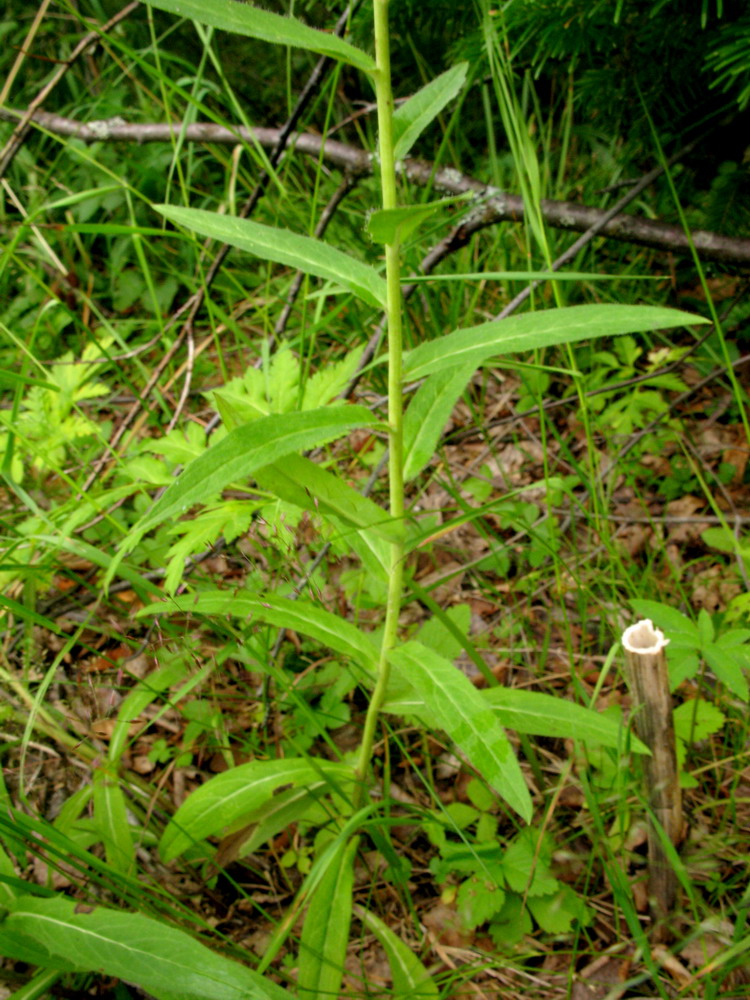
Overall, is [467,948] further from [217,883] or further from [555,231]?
[555,231]

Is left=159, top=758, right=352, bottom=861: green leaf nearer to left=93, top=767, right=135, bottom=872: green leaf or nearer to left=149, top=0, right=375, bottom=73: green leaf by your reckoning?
left=93, top=767, right=135, bottom=872: green leaf

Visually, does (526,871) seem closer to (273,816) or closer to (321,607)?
(273,816)

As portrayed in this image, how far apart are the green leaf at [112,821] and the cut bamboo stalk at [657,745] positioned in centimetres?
104

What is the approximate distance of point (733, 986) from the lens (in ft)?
4.22

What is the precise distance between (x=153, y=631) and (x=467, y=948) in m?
0.94

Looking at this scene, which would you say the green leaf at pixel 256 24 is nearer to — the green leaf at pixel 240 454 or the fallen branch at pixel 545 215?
the green leaf at pixel 240 454

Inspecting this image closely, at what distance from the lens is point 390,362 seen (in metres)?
1.09

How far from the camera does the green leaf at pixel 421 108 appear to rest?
3.30 feet

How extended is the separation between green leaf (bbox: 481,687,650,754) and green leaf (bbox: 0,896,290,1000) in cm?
57

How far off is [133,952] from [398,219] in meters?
1.10

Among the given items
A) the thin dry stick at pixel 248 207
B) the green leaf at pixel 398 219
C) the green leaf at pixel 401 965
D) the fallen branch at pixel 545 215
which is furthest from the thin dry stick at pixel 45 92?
the green leaf at pixel 401 965

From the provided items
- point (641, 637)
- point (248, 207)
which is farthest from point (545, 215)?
point (641, 637)

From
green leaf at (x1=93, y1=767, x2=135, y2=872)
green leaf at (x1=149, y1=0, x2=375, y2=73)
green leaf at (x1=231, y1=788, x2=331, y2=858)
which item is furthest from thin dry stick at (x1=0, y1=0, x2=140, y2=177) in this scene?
green leaf at (x1=231, y1=788, x2=331, y2=858)

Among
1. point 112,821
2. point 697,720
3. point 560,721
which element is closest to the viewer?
point 560,721
